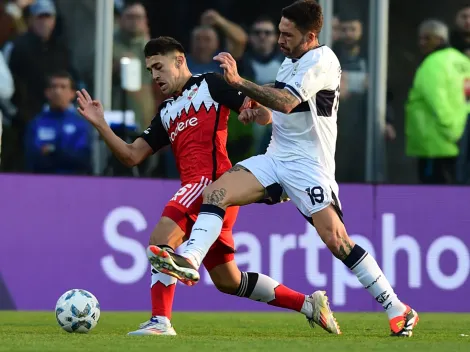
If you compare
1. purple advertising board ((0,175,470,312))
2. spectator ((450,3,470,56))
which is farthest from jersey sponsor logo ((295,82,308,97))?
spectator ((450,3,470,56))

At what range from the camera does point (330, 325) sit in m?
8.62

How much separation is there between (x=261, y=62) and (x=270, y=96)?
16.3 ft

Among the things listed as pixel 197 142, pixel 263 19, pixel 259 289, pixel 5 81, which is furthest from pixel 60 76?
pixel 259 289

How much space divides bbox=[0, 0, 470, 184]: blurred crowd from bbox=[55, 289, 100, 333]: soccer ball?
4.00 meters

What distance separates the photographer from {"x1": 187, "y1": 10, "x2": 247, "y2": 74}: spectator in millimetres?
12586

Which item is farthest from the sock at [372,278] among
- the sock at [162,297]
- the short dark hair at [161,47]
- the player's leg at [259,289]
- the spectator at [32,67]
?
the spectator at [32,67]

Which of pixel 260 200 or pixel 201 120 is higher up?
pixel 201 120

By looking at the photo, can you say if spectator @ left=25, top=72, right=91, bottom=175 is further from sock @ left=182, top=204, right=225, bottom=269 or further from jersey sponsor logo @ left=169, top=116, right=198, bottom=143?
sock @ left=182, top=204, right=225, bottom=269

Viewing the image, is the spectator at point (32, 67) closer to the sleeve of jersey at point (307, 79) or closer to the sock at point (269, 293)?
the sock at point (269, 293)

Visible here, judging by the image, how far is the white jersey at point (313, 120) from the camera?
8.11m

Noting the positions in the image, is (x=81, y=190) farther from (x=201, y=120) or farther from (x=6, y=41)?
(x=201, y=120)

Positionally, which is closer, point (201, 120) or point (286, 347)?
point (286, 347)

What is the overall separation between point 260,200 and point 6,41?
4.92m

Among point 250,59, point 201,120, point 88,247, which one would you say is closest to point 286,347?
point 201,120
